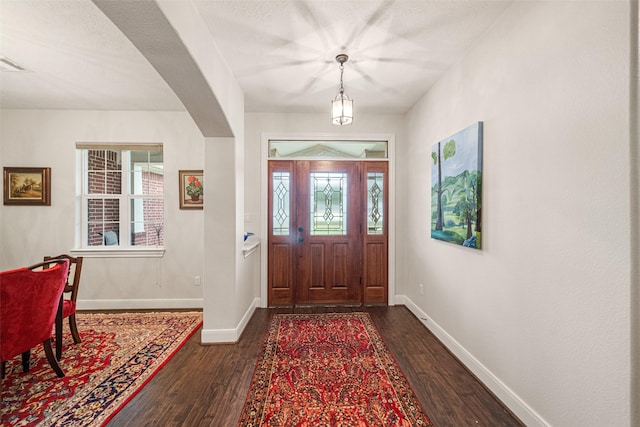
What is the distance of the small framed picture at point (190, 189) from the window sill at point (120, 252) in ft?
2.37

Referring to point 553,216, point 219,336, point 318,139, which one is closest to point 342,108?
point 318,139

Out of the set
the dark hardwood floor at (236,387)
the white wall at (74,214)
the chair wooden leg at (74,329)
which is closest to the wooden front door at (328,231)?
the dark hardwood floor at (236,387)

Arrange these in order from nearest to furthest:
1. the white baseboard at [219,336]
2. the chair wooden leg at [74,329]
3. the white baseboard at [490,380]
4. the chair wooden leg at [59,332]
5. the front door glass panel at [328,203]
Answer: the white baseboard at [490,380], the chair wooden leg at [59,332], the chair wooden leg at [74,329], the white baseboard at [219,336], the front door glass panel at [328,203]

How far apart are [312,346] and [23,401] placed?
2.10m

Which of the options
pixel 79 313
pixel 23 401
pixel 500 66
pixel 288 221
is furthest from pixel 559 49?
pixel 79 313

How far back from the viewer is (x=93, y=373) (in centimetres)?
221

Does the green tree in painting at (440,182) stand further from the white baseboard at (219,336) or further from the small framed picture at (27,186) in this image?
the small framed picture at (27,186)

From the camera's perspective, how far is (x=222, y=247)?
2.80m

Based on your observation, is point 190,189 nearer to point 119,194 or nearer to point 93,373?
point 119,194

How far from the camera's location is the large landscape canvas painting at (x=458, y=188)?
2.17m

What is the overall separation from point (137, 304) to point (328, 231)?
2.80 m

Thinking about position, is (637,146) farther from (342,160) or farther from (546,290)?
(342,160)

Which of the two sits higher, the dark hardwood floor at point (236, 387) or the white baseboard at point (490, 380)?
the white baseboard at point (490, 380)

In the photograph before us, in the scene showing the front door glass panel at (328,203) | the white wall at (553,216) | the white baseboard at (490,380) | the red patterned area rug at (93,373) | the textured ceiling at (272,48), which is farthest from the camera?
the front door glass panel at (328,203)
